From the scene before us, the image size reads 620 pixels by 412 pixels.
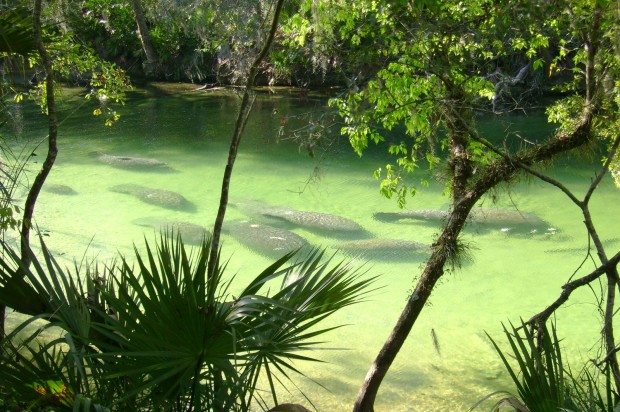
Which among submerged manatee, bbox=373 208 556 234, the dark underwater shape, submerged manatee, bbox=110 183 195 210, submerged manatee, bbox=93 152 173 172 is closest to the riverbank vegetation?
submerged manatee, bbox=373 208 556 234

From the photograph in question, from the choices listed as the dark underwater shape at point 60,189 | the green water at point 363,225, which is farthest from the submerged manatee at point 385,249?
the dark underwater shape at point 60,189

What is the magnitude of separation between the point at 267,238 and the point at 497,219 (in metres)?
3.50

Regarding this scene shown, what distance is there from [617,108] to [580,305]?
11.5 ft

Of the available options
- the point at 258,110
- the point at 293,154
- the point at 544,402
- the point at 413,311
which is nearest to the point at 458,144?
the point at 413,311

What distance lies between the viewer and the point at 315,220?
982cm

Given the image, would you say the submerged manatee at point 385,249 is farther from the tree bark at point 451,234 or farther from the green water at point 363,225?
the tree bark at point 451,234

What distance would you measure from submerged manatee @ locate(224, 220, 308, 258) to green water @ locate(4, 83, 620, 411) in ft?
0.45

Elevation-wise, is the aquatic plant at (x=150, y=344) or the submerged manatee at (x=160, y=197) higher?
the aquatic plant at (x=150, y=344)

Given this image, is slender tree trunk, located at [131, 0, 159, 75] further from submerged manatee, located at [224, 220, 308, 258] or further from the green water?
submerged manatee, located at [224, 220, 308, 258]

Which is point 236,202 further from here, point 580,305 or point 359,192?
point 580,305

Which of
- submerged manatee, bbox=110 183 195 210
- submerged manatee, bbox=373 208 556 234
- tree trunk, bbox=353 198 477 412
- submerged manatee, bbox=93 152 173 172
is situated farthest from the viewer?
submerged manatee, bbox=93 152 173 172

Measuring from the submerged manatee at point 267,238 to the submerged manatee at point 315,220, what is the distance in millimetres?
566

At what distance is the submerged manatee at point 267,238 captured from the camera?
8672 millimetres

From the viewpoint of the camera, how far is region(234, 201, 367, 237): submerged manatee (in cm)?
958
